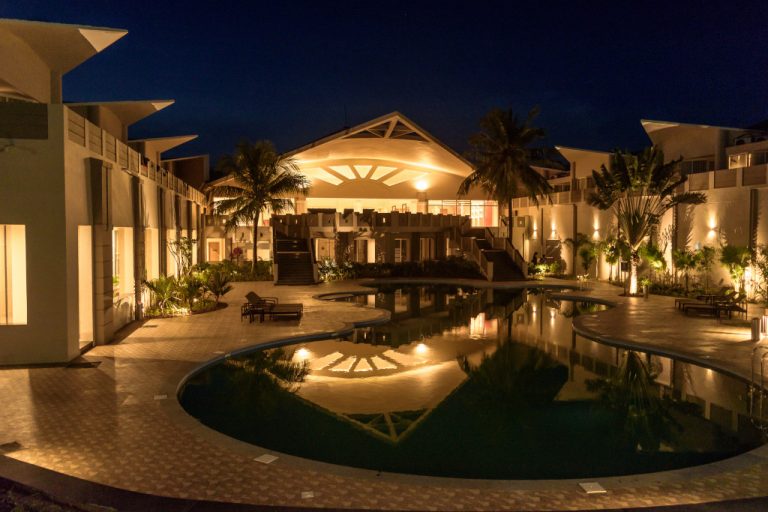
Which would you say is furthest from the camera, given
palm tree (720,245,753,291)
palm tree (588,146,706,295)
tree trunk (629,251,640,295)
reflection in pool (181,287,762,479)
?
tree trunk (629,251,640,295)

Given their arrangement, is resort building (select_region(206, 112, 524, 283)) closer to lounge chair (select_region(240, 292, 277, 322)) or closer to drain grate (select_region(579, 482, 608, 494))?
lounge chair (select_region(240, 292, 277, 322))

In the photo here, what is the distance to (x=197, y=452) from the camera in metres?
7.57

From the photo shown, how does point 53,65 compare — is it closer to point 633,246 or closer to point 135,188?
point 135,188

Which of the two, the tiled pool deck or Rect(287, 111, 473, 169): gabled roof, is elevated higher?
Rect(287, 111, 473, 169): gabled roof

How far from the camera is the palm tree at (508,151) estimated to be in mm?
36125

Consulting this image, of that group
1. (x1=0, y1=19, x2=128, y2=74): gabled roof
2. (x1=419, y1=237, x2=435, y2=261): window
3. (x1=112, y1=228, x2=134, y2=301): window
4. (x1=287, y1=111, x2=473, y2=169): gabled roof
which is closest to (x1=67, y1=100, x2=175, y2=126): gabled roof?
(x1=0, y1=19, x2=128, y2=74): gabled roof

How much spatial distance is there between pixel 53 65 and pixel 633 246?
80.9 ft

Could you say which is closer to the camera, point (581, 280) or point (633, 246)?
point (633, 246)

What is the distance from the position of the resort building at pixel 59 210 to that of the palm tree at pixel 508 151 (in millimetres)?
22272

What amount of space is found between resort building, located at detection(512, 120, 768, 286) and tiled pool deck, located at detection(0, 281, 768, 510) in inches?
521

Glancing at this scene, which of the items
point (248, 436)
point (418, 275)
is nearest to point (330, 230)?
point (418, 275)

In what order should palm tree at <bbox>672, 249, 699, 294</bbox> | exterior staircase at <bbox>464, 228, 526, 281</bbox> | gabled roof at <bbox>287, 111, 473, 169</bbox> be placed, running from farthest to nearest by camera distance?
1. gabled roof at <bbox>287, 111, 473, 169</bbox>
2. exterior staircase at <bbox>464, 228, 526, 281</bbox>
3. palm tree at <bbox>672, 249, 699, 294</bbox>

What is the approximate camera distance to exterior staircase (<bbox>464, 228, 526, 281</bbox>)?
3450 cm

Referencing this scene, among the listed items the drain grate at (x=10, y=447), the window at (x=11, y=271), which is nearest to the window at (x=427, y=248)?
the window at (x=11, y=271)
